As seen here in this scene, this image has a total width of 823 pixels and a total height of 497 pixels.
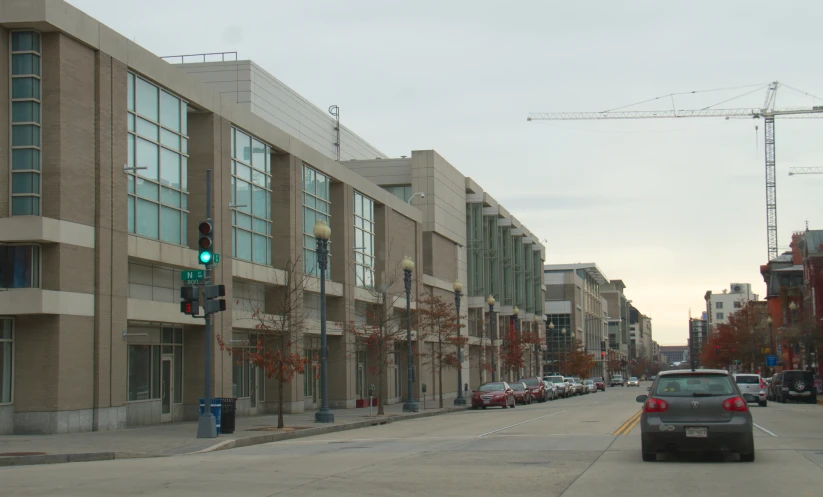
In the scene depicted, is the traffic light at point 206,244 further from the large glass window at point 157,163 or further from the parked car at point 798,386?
the parked car at point 798,386

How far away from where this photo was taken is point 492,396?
1955 inches

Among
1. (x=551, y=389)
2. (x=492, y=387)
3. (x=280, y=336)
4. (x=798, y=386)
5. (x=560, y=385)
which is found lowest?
(x=560, y=385)

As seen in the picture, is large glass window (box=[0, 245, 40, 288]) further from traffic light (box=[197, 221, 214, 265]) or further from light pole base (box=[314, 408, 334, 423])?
light pole base (box=[314, 408, 334, 423])

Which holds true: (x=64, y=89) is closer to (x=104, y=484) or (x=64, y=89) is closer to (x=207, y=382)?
(x=207, y=382)

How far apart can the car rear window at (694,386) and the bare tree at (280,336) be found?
1397 centimetres

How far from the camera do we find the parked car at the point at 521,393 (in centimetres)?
5638

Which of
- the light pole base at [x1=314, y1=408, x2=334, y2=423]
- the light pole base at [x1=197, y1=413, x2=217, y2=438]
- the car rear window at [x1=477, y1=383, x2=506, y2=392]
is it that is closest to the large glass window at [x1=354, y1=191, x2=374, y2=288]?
the car rear window at [x1=477, y1=383, x2=506, y2=392]

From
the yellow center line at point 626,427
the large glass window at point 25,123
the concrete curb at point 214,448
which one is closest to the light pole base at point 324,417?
the concrete curb at point 214,448

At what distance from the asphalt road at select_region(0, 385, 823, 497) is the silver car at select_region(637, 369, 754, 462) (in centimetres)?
39

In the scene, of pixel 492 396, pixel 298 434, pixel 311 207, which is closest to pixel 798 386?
pixel 492 396

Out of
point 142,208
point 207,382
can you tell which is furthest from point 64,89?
point 207,382

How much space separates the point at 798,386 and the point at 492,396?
61.3ft

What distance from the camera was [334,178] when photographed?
46.2 meters

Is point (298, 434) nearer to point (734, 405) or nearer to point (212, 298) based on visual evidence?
point (212, 298)
